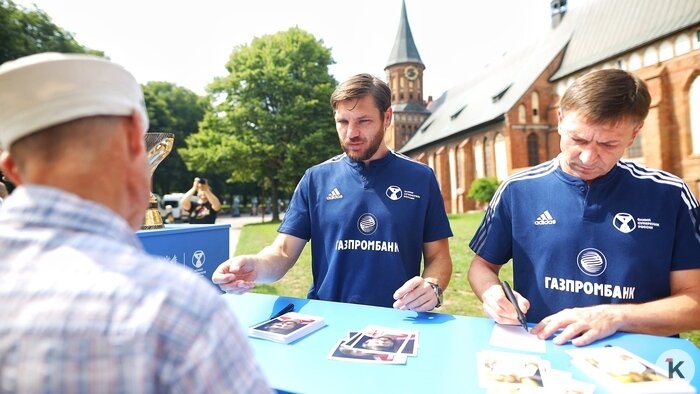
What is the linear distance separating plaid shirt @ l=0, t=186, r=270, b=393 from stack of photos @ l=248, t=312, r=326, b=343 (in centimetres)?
103

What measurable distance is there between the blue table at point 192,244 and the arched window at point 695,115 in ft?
88.0

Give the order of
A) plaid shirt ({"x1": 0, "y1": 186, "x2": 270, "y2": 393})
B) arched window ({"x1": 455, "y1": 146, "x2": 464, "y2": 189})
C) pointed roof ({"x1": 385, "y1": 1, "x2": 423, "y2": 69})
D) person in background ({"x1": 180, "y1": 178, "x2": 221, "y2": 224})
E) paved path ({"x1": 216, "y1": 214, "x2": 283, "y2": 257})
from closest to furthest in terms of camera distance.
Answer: plaid shirt ({"x1": 0, "y1": 186, "x2": 270, "y2": 393}) → person in background ({"x1": 180, "y1": 178, "x2": 221, "y2": 224}) → paved path ({"x1": 216, "y1": 214, "x2": 283, "y2": 257}) → arched window ({"x1": 455, "y1": 146, "x2": 464, "y2": 189}) → pointed roof ({"x1": 385, "y1": 1, "x2": 423, "y2": 69})

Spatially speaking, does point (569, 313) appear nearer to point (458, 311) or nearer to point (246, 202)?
point (458, 311)

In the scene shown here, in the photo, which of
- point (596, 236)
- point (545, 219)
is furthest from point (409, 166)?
point (596, 236)

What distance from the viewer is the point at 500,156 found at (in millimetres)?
32875

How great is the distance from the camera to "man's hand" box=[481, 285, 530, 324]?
189cm

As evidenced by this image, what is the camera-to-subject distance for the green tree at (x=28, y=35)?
22500mm

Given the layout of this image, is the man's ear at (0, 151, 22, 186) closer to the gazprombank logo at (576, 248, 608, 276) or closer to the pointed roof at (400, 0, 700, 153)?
the gazprombank logo at (576, 248, 608, 276)

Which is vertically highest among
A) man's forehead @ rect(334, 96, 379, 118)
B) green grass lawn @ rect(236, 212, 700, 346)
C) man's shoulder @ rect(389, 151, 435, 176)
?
man's forehead @ rect(334, 96, 379, 118)

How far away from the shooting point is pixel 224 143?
26656 mm

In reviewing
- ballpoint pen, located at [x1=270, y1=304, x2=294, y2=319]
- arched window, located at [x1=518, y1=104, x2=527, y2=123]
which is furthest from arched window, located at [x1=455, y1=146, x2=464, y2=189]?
ballpoint pen, located at [x1=270, y1=304, x2=294, y2=319]

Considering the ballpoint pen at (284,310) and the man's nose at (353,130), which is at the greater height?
the man's nose at (353,130)

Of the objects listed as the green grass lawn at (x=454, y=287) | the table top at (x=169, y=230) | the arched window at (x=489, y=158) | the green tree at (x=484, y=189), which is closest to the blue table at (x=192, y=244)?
the table top at (x=169, y=230)

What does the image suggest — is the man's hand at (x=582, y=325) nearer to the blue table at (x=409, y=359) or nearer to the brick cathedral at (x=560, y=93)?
the blue table at (x=409, y=359)
